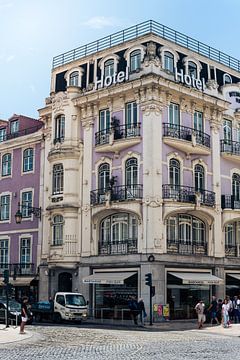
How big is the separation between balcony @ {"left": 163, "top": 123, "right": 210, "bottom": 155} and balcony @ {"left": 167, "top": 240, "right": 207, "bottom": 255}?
19.3 ft

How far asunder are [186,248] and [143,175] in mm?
5339

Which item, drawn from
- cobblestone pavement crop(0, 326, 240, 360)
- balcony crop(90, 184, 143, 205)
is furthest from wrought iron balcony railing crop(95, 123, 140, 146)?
cobblestone pavement crop(0, 326, 240, 360)

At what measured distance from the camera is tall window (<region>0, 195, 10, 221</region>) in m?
43.9

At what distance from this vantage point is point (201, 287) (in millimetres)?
36469

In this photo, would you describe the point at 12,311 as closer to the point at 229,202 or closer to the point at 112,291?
the point at 112,291

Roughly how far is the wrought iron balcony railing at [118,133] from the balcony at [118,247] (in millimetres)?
6348

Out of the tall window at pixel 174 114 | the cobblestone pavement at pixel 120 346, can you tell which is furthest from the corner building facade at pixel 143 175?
the cobblestone pavement at pixel 120 346

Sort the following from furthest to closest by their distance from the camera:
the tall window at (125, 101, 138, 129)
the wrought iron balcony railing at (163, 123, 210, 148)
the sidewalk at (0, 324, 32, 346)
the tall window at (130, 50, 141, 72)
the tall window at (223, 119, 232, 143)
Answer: the tall window at (223, 119, 232, 143), the tall window at (130, 50, 141, 72), the tall window at (125, 101, 138, 129), the wrought iron balcony railing at (163, 123, 210, 148), the sidewalk at (0, 324, 32, 346)

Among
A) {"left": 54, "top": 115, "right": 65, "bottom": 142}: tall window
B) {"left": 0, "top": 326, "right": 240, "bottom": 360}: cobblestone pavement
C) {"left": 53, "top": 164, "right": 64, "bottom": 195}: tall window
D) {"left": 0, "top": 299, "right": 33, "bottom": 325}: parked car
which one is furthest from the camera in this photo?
{"left": 54, "top": 115, "right": 65, "bottom": 142}: tall window

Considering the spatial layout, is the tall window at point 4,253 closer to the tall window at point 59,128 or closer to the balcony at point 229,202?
the tall window at point 59,128

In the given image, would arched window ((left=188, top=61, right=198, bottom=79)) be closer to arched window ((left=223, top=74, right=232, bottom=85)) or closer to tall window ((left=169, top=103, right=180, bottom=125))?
tall window ((left=169, top=103, right=180, bottom=125))

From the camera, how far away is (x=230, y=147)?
1569 inches

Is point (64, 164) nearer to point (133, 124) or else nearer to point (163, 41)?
point (133, 124)

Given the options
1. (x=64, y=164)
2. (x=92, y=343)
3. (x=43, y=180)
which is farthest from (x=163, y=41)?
(x=92, y=343)
